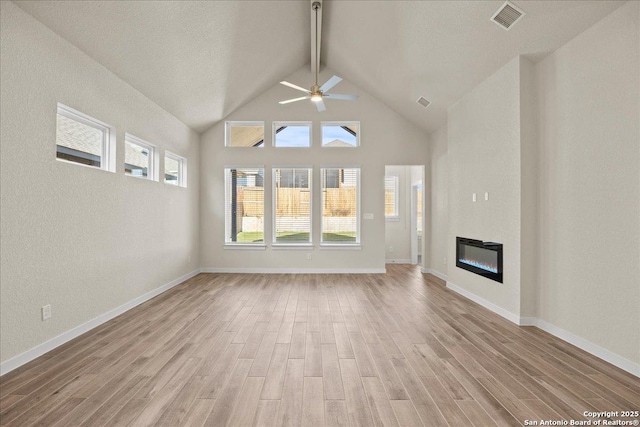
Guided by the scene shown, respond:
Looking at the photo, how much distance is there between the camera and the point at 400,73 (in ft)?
16.7

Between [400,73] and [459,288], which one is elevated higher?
[400,73]

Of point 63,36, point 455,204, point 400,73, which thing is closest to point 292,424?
point 63,36

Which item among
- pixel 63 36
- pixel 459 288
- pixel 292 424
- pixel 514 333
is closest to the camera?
pixel 292 424

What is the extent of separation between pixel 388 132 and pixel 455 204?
2.32 metres

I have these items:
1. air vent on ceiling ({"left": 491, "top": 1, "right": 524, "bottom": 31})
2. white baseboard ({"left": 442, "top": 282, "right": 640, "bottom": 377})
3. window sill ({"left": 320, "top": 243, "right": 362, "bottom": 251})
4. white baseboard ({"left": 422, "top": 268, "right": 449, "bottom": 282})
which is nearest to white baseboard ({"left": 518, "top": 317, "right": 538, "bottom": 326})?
white baseboard ({"left": 442, "top": 282, "right": 640, "bottom": 377})

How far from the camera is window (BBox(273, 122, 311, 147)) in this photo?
261 inches

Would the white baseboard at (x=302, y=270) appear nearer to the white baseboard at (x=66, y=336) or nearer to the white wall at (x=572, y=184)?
the white baseboard at (x=66, y=336)

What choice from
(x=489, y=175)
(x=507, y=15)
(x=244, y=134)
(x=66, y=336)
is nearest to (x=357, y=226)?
(x=489, y=175)

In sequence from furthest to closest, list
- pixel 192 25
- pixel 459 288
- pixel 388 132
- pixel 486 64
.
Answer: pixel 388 132 < pixel 459 288 < pixel 486 64 < pixel 192 25

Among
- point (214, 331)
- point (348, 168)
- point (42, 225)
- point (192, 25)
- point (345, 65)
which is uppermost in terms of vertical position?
point (345, 65)

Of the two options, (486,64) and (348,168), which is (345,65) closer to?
(348,168)

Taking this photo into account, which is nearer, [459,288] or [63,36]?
[63,36]

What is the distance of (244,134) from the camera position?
6.66 meters

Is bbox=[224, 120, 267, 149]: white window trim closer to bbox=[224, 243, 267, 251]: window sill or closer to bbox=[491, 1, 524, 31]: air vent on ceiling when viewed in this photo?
bbox=[224, 243, 267, 251]: window sill
